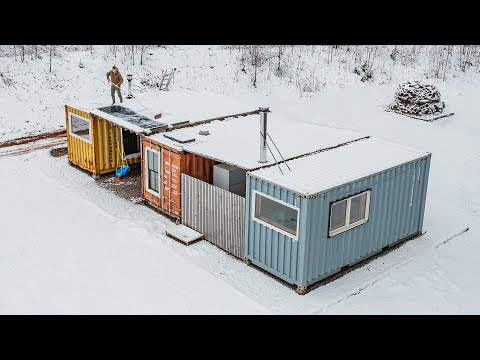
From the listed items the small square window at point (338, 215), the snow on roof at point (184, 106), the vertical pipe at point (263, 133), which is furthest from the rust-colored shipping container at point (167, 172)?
the small square window at point (338, 215)

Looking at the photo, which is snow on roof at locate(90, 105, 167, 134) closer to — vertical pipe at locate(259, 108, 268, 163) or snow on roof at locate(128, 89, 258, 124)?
snow on roof at locate(128, 89, 258, 124)

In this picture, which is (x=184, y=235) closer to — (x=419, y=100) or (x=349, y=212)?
(x=349, y=212)

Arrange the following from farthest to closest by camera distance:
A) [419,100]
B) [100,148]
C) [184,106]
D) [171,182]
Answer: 1. [419,100]
2. [184,106]
3. [100,148]
4. [171,182]

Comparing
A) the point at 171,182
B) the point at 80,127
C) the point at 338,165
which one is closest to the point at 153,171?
the point at 171,182

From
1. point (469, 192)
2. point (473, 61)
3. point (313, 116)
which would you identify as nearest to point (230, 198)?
point (469, 192)

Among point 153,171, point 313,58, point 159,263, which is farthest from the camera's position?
point 313,58

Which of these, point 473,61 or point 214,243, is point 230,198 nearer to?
point 214,243
